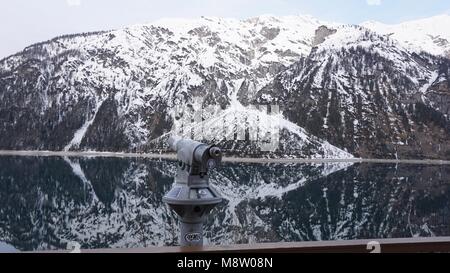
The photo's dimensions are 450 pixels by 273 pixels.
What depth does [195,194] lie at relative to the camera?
3072 millimetres

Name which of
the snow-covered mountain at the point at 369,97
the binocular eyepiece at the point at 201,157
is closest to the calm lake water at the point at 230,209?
the binocular eyepiece at the point at 201,157

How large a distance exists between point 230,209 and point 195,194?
52.7 meters

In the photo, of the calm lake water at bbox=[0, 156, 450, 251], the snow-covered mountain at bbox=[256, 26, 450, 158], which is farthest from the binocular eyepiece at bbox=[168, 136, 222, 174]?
the snow-covered mountain at bbox=[256, 26, 450, 158]

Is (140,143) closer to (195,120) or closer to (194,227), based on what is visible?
(195,120)

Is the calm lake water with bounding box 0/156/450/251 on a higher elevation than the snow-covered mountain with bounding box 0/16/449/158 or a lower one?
lower

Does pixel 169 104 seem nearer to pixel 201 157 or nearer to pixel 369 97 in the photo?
pixel 369 97

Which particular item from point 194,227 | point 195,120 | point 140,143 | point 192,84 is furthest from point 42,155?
point 194,227

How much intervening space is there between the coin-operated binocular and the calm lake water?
33.6 m

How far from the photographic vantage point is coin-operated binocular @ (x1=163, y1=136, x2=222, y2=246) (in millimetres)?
3016

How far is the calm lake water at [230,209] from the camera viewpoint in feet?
138

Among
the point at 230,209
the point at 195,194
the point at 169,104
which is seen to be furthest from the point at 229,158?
the point at 195,194

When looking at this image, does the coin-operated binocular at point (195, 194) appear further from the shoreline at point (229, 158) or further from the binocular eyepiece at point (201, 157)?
the shoreline at point (229, 158)

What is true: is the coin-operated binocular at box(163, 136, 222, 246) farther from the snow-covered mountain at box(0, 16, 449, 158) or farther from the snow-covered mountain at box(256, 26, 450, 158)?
the snow-covered mountain at box(256, 26, 450, 158)

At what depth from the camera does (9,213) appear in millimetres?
53562
